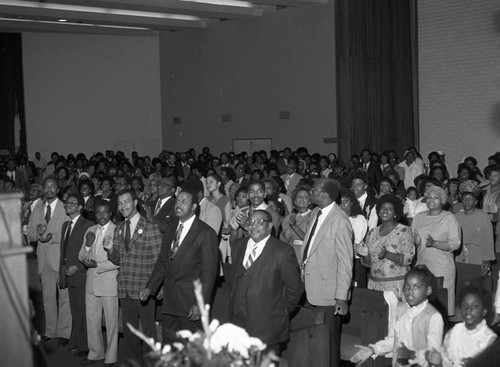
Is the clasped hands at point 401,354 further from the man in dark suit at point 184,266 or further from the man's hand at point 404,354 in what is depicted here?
the man in dark suit at point 184,266

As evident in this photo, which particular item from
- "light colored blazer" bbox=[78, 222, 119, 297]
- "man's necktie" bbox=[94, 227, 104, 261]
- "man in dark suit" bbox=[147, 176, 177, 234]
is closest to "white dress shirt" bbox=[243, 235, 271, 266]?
"light colored blazer" bbox=[78, 222, 119, 297]

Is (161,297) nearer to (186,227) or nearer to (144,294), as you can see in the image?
(144,294)

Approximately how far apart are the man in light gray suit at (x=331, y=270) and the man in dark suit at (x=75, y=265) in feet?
8.34

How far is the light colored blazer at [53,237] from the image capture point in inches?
324

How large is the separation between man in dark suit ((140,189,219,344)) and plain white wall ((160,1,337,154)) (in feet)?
48.2

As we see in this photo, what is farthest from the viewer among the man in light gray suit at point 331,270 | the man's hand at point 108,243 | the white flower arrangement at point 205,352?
the man's hand at point 108,243

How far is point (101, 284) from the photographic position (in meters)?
7.21

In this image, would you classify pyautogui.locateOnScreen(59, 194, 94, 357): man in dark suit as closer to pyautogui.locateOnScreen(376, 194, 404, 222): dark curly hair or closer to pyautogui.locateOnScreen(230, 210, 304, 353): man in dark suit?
Answer: pyautogui.locateOnScreen(230, 210, 304, 353): man in dark suit

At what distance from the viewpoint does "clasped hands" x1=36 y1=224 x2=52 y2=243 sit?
8.16 meters

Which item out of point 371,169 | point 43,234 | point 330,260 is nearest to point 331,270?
point 330,260

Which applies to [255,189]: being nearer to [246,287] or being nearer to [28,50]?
[246,287]

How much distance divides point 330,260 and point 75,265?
2.76m

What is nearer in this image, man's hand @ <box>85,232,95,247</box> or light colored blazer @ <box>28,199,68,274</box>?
man's hand @ <box>85,232,95,247</box>

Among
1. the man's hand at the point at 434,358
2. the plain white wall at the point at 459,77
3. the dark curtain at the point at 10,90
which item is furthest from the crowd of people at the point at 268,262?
the dark curtain at the point at 10,90
